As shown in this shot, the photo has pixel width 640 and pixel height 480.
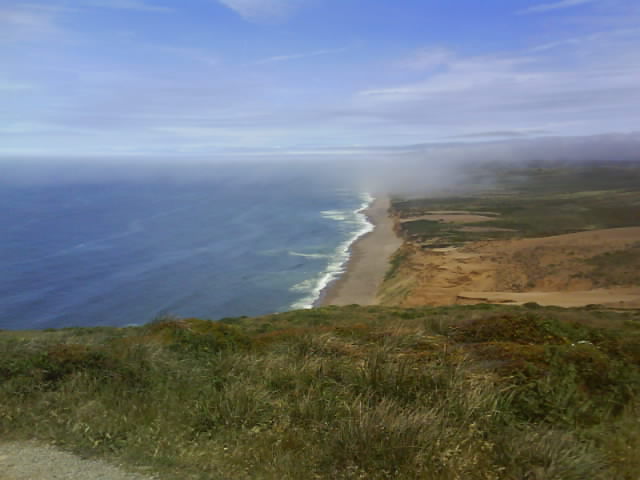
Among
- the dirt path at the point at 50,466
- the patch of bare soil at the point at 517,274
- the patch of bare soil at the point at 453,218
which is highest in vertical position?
the dirt path at the point at 50,466

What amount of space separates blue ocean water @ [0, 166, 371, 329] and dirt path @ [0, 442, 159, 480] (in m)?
31.7

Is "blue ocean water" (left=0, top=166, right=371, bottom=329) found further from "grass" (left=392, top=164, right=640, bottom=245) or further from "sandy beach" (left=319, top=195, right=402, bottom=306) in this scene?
"grass" (left=392, top=164, right=640, bottom=245)

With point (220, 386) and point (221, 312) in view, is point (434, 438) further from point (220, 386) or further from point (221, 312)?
point (221, 312)

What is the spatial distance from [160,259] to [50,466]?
2193 inches

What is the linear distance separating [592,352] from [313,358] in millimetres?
4142

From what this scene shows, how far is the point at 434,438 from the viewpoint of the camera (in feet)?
13.3

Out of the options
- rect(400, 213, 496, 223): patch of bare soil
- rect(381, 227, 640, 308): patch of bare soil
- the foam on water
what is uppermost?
rect(400, 213, 496, 223): patch of bare soil

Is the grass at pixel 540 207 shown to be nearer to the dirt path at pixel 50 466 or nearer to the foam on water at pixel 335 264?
the foam on water at pixel 335 264

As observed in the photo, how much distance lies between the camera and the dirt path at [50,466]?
157 inches

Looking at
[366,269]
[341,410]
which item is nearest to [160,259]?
[366,269]

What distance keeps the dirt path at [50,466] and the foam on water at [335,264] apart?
35.0m

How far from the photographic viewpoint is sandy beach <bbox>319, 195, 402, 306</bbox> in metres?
41.1

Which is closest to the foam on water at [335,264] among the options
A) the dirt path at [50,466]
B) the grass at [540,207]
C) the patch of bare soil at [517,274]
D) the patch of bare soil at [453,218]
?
the patch of bare soil at [517,274]

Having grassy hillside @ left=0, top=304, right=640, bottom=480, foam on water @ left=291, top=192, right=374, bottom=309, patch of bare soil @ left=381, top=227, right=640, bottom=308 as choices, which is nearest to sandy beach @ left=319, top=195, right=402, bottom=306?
foam on water @ left=291, top=192, right=374, bottom=309
